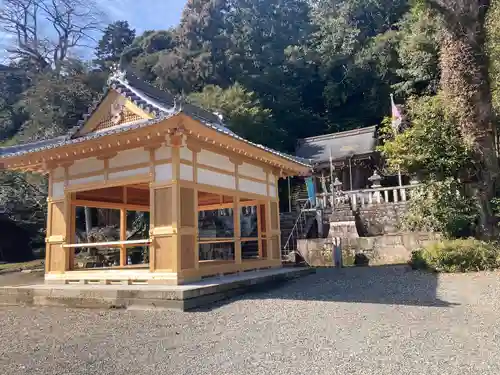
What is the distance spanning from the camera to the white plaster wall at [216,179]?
834 centimetres

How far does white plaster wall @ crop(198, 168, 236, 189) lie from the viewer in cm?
834

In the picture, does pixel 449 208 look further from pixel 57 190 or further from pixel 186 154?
pixel 57 190

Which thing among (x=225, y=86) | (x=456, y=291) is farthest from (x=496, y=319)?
(x=225, y=86)

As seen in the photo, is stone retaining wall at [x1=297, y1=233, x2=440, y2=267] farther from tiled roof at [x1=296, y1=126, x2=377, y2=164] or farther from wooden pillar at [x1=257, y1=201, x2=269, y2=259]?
tiled roof at [x1=296, y1=126, x2=377, y2=164]

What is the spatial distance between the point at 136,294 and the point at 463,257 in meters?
7.84

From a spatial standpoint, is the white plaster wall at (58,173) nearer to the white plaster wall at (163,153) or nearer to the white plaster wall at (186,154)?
the white plaster wall at (163,153)

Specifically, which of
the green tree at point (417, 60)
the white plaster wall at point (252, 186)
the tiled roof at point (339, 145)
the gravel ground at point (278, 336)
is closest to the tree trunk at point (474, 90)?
the gravel ground at point (278, 336)

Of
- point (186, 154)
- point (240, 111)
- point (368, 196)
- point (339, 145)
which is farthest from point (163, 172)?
point (339, 145)

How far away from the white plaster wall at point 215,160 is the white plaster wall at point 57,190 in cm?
340

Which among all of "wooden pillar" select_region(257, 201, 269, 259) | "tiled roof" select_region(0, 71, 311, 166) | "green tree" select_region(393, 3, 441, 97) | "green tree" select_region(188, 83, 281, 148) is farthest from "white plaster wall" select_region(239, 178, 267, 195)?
"green tree" select_region(393, 3, 441, 97)

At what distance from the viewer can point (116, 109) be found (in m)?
9.06

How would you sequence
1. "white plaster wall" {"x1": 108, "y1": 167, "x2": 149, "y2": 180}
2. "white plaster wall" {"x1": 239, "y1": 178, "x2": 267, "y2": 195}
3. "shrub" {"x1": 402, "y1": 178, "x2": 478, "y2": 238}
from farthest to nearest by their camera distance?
"shrub" {"x1": 402, "y1": 178, "x2": 478, "y2": 238} < "white plaster wall" {"x1": 239, "y1": 178, "x2": 267, "y2": 195} < "white plaster wall" {"x1": 108, "y1": 167, "x2": 149, "y2": 180}

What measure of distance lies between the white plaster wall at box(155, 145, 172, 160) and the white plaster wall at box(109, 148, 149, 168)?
284 mm

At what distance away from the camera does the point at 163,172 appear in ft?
25.4
